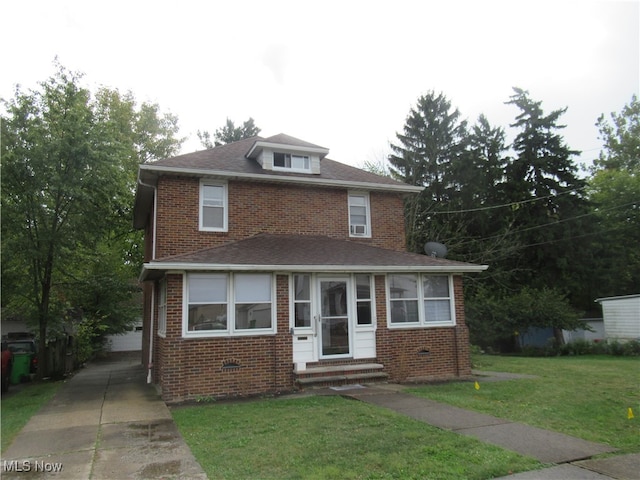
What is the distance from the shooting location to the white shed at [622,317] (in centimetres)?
2230

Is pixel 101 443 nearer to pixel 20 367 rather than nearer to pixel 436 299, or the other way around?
pixel 436 299

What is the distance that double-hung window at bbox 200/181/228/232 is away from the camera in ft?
Result: 41.3

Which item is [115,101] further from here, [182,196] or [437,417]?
[437,417]

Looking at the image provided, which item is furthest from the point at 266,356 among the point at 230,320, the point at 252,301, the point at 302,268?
the point at 302,268

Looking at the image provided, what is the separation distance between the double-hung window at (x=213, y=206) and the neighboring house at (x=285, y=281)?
0.03 meters

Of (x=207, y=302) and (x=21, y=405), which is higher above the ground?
(x=207, y=302)

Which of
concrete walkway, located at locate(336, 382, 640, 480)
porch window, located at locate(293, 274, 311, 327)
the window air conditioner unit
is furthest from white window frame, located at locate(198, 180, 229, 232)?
concrete walkway, located at locate(336, 382, 640, 480)

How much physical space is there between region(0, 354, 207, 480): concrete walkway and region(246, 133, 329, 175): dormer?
282 inches

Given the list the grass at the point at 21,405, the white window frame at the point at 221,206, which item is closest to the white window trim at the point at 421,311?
the white window frame at the point at 221,206

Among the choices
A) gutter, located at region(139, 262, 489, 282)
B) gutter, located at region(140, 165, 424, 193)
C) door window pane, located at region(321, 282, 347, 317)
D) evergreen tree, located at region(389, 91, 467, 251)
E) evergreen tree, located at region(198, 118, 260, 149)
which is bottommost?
door window pane, located at region(321, 282, 347, 317)

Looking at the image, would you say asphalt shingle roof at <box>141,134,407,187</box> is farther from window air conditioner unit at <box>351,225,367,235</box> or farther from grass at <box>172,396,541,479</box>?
grass at <box>172,396,541,479</box>

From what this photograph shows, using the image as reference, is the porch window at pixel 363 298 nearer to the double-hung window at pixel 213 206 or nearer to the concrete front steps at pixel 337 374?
the concrete front steps at pixel 337 374

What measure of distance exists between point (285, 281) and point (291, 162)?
4448 millimetres

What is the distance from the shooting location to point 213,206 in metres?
12.7
